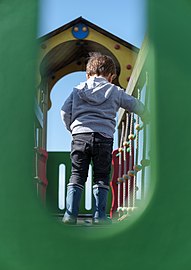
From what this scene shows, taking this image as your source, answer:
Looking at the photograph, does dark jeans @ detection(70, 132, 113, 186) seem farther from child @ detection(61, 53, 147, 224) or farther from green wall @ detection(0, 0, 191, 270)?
green wall @ detection(0, 0, 191, 270)

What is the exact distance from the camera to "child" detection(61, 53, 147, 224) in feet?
6.29

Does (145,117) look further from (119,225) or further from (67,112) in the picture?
(119,225)

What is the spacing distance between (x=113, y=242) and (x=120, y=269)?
7 cm

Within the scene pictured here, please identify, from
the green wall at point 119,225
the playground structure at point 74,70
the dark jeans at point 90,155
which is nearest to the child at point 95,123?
the dark jeans at point 90,155

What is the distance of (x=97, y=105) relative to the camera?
1.93 meters

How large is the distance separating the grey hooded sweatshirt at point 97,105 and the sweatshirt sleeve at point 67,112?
32 mm

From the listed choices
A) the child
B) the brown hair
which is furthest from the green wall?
the brown hair

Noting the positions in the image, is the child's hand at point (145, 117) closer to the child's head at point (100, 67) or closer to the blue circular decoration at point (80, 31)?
the child's head at point (100, 67)

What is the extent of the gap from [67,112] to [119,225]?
0.82 m

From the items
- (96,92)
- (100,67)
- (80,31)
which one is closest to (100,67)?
(100,67)
